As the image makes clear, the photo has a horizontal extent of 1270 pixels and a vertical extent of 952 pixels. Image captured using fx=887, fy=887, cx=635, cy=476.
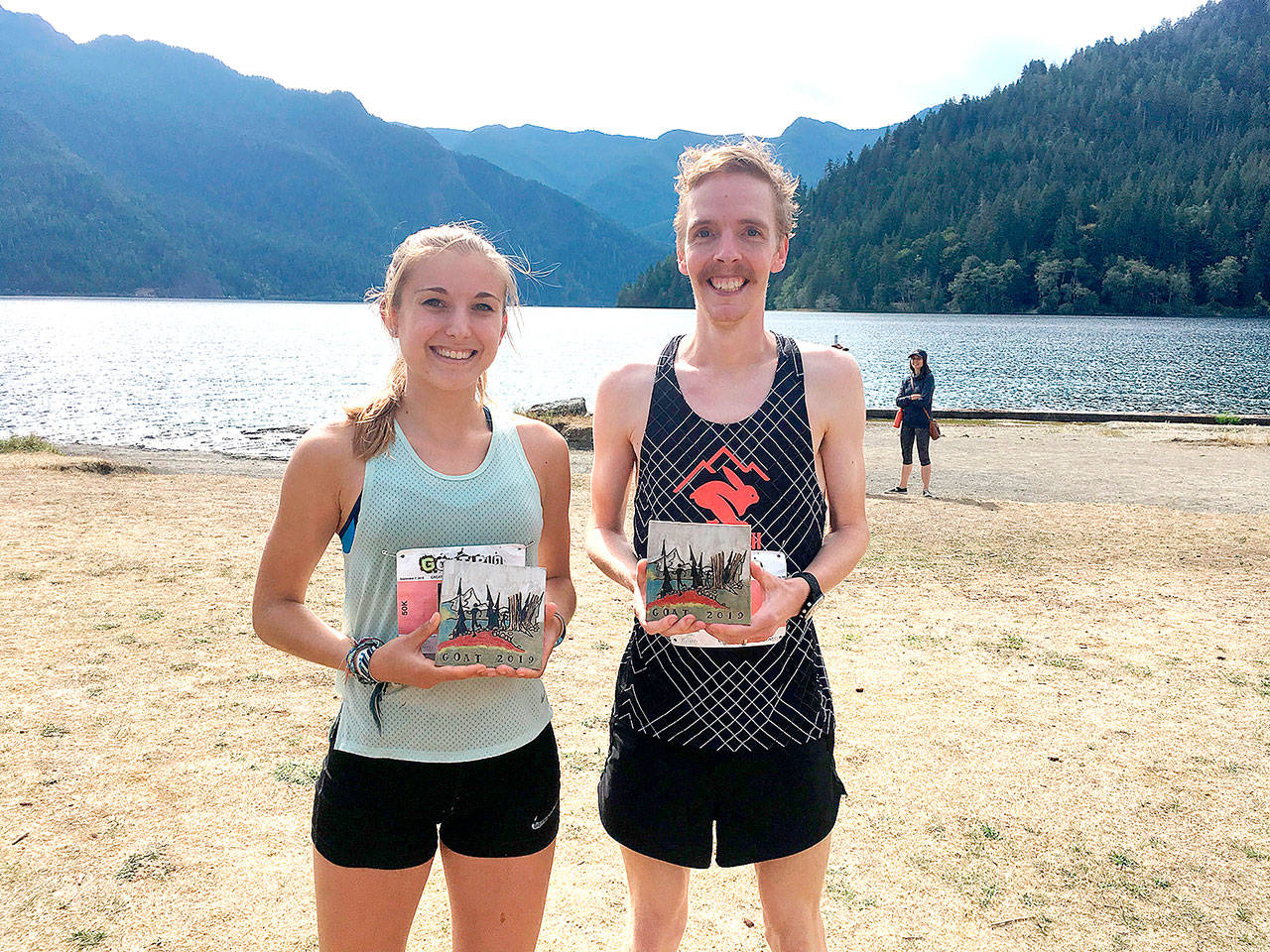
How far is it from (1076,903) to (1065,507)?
11411mm

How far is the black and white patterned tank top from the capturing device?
277cm

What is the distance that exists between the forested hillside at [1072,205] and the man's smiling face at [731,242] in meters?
131

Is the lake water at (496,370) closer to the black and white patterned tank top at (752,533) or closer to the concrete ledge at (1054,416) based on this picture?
the black and white patterned tank top at (752,533)

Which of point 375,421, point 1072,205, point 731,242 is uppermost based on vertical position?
point 1072,205

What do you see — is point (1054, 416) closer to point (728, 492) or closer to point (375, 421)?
point (728, 492)

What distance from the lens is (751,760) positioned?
109 inches

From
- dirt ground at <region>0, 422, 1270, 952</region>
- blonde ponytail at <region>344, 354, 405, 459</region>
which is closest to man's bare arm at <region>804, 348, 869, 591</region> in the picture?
blonde ponytail at <region>344, 354, 405, 459</region>

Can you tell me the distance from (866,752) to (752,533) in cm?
369

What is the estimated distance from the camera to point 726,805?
2.79m

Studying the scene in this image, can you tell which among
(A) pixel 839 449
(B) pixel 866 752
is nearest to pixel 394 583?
(A) pixel 839 449

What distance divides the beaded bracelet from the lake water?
85 centimetres

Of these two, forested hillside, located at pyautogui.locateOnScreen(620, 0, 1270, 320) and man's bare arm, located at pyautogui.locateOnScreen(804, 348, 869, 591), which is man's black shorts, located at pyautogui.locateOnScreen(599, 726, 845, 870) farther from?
Answer: forested hillside, located at pyautogui.locateOnScreen(620, 0, 1270, 320)

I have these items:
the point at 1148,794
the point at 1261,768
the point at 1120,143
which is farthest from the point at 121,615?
the point at 1120,143

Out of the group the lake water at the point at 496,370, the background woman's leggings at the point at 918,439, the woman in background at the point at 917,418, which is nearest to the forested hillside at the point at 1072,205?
the lake water at the point at 496,370
